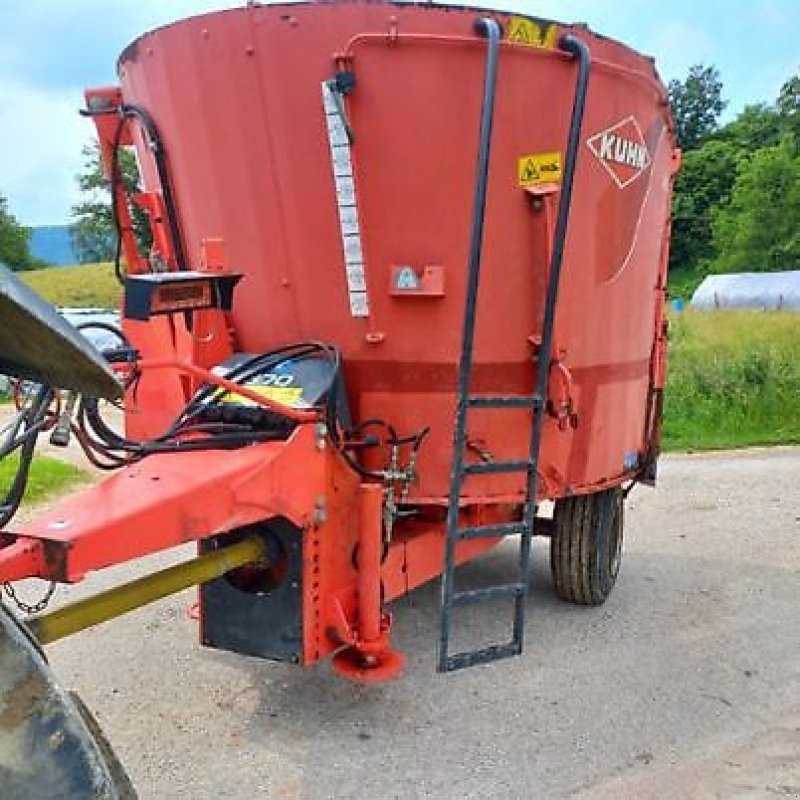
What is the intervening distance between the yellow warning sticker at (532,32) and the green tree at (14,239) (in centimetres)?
5331

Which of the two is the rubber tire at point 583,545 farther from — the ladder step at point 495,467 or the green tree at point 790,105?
the green tree at point 790,105

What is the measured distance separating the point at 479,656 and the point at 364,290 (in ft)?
4.84

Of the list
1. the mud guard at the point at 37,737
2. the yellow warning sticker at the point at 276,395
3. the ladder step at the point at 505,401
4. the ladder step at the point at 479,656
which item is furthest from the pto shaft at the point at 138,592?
the mud guard at the point at 37,737

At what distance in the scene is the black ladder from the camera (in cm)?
374

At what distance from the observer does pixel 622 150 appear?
174 inches

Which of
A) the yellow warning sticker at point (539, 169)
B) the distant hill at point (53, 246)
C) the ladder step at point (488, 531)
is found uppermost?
the yellow warning sticker at point (539, 169)

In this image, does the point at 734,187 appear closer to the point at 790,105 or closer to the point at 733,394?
the point at 790,105

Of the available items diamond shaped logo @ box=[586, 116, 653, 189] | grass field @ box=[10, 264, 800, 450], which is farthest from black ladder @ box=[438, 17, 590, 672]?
grass field @ box=[10, 264, 800, 450]

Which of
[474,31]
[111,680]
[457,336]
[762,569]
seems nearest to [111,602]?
[111,680]

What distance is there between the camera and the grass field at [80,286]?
38.8 m

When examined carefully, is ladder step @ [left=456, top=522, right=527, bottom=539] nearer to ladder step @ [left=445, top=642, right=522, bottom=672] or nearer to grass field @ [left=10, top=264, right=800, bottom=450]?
ladder step @ [left=445, top=642, right=522, bottom=672]

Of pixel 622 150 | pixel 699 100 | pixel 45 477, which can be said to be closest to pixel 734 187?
pixel 699 100

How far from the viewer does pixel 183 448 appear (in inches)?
141

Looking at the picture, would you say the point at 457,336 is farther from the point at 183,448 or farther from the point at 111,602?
the point at 111,602
